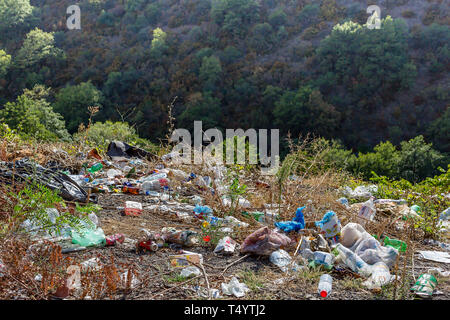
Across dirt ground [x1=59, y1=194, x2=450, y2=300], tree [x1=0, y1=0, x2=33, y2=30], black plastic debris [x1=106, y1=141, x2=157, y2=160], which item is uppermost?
tree [x1=0, y1=0, x2=33, y2=30]

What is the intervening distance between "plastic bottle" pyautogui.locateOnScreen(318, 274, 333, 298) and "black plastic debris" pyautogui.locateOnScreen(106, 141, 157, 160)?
13.0 feet

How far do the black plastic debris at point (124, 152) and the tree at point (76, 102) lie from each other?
15.4m

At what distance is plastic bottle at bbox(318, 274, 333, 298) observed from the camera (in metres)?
2.02

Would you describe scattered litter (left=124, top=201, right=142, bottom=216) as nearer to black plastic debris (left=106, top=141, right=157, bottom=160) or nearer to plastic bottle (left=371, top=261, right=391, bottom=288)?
plastic bottle (left=371, top=261, right=391, bottom=288)

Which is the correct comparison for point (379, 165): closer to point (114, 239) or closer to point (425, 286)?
point (425, 286)

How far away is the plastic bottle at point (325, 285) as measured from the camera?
202 cm

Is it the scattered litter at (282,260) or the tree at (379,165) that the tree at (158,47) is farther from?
the scattered litter at (282,260)

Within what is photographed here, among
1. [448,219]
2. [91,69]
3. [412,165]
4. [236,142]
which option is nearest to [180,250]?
[448,219]

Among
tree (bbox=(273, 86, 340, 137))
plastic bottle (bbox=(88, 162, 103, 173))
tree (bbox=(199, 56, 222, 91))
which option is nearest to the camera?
plastic bottle (bbox=(88, 162, 103, 173))

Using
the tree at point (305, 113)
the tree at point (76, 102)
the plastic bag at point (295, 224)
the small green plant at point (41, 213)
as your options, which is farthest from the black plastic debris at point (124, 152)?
the tree at point (76, 102)

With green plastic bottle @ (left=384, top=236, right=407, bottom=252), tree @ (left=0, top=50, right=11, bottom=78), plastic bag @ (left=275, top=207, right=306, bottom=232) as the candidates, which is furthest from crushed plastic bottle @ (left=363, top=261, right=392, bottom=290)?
tree @ (left=0, top=50, right=11, bottom=78)

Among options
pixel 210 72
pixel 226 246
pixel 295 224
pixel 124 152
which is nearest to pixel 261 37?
pixel 210 72
